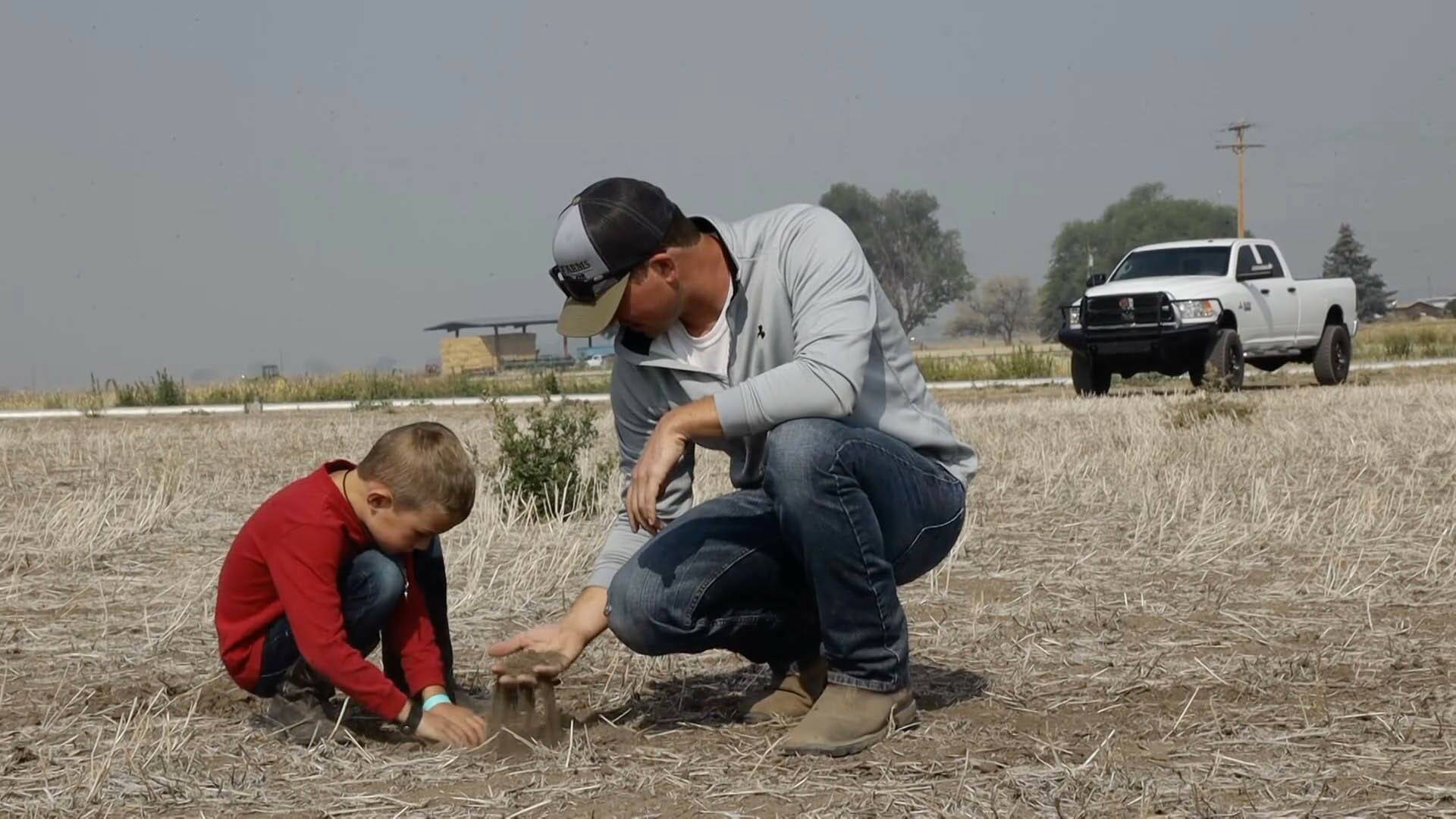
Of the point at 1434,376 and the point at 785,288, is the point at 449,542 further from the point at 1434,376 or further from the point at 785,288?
the point at 1434,376

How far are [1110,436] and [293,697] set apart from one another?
8819 millimetres

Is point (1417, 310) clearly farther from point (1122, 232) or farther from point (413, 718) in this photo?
point (413, 718)

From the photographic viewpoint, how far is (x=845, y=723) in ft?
12.7

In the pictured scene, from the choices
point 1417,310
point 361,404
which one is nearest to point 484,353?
point 361,404

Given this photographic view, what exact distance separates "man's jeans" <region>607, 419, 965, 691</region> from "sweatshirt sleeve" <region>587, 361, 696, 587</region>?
0.32ft

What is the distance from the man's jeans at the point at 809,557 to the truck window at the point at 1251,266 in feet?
51.2

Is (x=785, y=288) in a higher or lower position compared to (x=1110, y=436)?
higher

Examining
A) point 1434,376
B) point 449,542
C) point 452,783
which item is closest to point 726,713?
point 452,783

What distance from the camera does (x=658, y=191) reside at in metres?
3.82

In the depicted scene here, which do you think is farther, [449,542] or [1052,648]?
[449,542]

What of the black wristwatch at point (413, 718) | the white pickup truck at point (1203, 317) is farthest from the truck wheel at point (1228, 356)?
the black wristwatch at point (413, 718)

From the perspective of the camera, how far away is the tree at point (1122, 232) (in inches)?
4594

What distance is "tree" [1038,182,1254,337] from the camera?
117 metres

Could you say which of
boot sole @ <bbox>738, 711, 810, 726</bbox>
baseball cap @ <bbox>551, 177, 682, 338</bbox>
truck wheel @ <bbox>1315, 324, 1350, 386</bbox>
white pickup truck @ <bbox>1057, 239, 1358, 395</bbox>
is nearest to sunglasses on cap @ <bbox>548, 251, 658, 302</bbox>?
baseball cap @ <bbox>551, 177, 682, 338</bbox>
